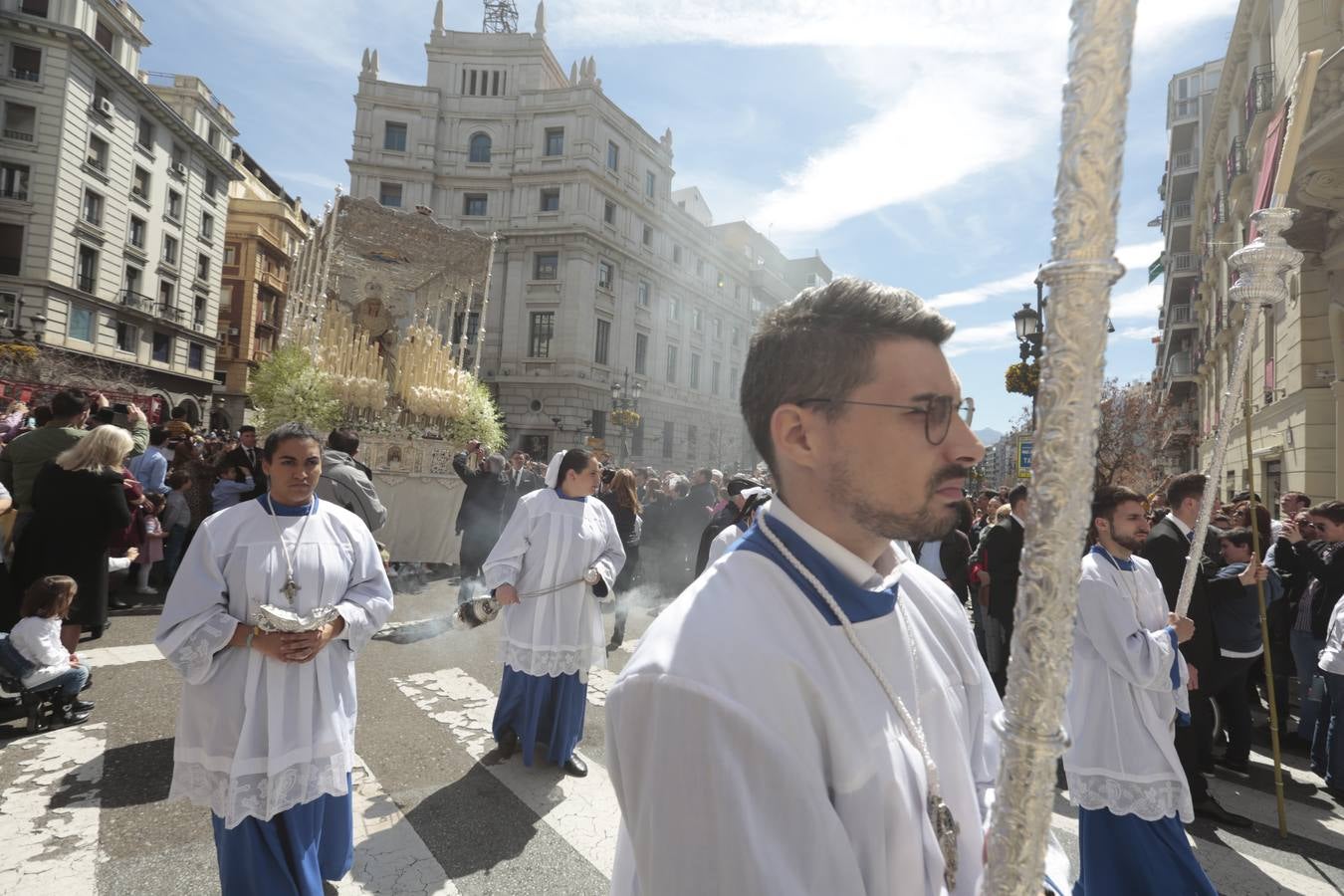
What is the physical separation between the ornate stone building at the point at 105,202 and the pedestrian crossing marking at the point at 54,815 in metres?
29.1

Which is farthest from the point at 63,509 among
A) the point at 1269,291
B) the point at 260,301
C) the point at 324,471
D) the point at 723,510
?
the point at 260,301

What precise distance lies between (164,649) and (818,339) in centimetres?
273

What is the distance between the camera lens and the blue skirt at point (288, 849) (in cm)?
272

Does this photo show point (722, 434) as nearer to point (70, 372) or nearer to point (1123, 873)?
point (70, 372)

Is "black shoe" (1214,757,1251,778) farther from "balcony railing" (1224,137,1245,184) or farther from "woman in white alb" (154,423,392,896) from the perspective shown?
"balcony railing" (1224,137,1245,184)

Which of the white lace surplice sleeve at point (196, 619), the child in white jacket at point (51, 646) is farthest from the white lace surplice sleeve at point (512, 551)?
the child in white jacket at point (51, 646)

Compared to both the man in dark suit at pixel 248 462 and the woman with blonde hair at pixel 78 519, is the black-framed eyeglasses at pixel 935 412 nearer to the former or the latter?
the woman with blonde hair at pixel 78 519

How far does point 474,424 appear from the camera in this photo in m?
11.7

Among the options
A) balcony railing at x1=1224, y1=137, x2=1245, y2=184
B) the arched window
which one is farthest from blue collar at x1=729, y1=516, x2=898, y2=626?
the arched window

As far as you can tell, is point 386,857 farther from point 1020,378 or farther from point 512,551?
point 1020,378

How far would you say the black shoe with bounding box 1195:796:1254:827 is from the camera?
13.7ft

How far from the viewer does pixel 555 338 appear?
114 feet

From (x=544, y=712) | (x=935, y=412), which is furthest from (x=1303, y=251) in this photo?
(x=935, y=412)

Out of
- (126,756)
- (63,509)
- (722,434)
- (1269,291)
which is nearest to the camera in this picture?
(1269,291)
